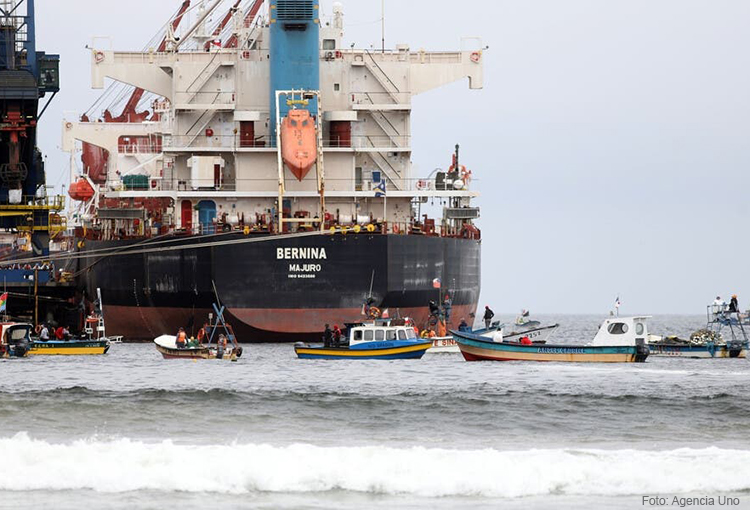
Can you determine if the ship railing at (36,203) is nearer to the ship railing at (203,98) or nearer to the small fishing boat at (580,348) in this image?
the ship railing at (203,98)

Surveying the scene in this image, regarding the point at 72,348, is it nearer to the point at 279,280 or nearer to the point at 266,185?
the point at 279,280

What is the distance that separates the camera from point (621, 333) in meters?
58.5

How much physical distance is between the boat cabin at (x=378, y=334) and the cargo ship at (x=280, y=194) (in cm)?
935

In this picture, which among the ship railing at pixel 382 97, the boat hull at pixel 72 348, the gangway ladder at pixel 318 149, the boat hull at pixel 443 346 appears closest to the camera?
the boat hull at pixel 72 348

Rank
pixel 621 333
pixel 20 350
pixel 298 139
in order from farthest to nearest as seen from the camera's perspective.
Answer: pixel 298 139 < pixel 20 350 < pixel 621 333

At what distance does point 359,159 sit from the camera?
7756 cm

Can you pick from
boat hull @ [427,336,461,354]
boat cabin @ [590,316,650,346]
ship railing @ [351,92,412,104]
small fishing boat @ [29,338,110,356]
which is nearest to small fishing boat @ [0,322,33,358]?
small fishing boat @ [29,338,110,356]

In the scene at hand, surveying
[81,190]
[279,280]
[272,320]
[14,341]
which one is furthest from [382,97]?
[81,190]

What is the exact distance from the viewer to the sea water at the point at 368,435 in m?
29.4

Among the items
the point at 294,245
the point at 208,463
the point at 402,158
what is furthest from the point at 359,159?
the point at 208,463

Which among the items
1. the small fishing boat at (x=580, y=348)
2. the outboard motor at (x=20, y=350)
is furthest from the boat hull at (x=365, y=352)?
the outboard motor at (x=20, y=350)

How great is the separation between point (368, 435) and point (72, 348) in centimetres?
2893

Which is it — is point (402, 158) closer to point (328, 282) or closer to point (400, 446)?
point (328, 282)

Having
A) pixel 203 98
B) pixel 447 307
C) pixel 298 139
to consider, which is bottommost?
pixel 447 307
